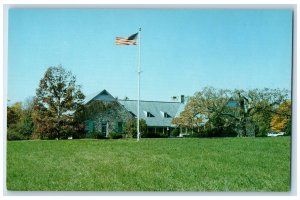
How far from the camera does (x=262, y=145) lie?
24.5 ft

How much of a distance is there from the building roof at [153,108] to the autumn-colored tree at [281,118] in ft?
4.43

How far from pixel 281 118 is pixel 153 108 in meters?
1.85

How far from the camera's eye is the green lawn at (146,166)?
21.2 ft

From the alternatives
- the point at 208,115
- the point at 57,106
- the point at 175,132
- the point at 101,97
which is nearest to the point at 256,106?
the point at 208,115

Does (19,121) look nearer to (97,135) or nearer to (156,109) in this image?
(97,135)

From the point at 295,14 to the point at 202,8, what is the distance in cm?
107

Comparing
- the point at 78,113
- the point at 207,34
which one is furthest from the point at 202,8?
the point at 78,113

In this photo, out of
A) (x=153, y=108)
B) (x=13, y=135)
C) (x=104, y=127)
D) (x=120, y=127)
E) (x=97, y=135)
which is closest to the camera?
(x=13, y=135)

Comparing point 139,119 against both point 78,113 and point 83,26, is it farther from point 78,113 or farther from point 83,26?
point 83,26

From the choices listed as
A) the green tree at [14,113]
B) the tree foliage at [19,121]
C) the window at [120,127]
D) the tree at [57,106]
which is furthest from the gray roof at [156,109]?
the green tree at [14,113]

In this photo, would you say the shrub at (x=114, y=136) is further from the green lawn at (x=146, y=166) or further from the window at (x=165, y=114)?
the window at (x=165, y=114)

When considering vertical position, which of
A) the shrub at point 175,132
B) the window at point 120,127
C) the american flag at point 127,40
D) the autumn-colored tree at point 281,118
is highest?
the american flag at point 127,40

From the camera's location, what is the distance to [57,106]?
8531 mm
